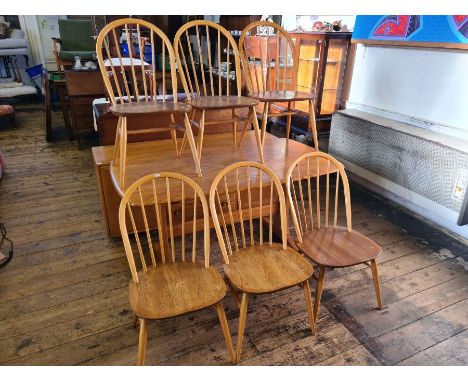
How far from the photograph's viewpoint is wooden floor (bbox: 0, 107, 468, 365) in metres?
1.66

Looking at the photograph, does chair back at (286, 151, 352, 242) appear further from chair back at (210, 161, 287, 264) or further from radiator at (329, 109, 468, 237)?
radiator at (329, 109, 468, 237)

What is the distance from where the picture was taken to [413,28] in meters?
2.79

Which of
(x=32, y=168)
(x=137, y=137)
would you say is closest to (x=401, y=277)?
(x=137, y=137)

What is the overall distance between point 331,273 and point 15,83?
19.7ft

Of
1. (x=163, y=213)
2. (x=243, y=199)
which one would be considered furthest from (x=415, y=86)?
(x=163, y=213)

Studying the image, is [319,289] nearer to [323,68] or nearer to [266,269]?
[266,269]

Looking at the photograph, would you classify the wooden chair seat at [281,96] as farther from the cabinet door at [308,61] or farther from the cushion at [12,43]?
the cushion at [12,43]

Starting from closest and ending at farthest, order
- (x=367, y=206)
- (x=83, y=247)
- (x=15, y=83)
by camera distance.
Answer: (x=83, y=247) → (x=367, y=206) → (x=15, y=83)

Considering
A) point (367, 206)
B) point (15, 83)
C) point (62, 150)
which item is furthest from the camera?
point (15, 83)

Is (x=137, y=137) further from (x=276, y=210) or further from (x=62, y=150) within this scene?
(x=62, y=150)

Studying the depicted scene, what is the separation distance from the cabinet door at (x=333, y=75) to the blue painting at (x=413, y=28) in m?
0.22

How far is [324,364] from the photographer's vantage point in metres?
1.61

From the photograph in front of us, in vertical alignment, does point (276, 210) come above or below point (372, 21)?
below

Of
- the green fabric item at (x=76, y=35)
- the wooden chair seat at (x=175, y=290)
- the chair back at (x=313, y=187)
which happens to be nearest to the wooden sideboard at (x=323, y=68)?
the chair back at (x=313, y=187)
